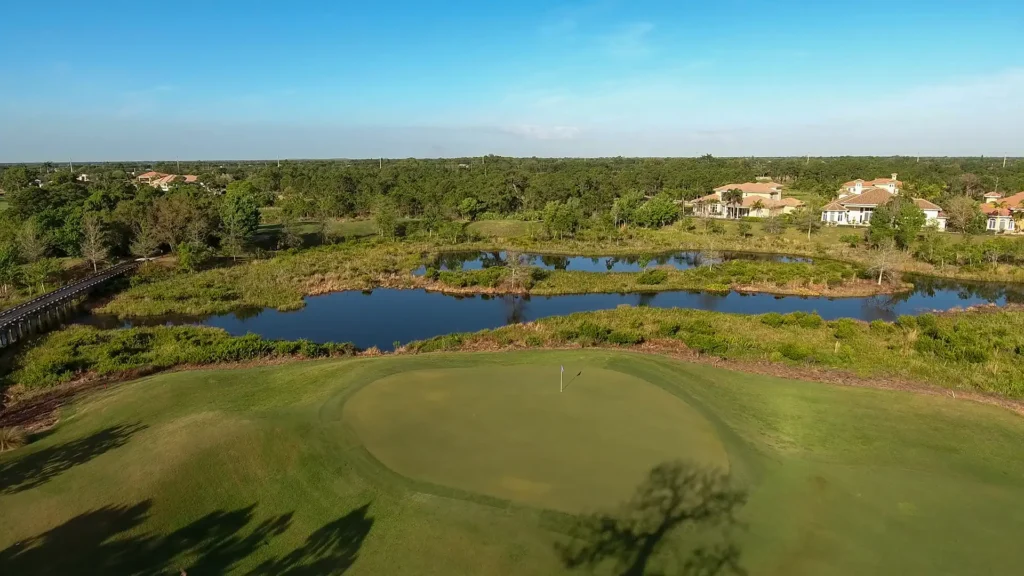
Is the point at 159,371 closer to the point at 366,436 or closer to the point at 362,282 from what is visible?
the point at 366,436

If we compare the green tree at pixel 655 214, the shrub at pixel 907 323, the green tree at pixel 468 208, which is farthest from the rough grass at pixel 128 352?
the green tree at pixel 655 214

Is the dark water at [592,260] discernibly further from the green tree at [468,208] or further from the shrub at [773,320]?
the shrub at [773,320]

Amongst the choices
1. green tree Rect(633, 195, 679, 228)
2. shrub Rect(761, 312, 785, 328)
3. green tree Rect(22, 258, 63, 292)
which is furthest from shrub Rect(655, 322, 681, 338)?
green tree Rect(633, 195, 679, 228)

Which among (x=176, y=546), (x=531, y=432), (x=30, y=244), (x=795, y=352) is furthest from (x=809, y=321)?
(x=30, y=244)

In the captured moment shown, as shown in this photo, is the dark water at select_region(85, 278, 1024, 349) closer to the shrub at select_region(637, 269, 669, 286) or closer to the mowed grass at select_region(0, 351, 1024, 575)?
the shrub at select_region(637, 269, 669, 286)

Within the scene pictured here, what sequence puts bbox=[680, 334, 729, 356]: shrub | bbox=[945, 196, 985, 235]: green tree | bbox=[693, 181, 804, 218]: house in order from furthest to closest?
1. bbox=[693, 181, 804, 218]: house
2. bbox=[945, 196, 985, 235]: green tree
3. bbox=[680, 334, 729, 356]: shrub

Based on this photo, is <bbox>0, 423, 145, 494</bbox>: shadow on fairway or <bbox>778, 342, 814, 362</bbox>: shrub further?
<bbox>778, 342, 814, 362</bbox>: shrub

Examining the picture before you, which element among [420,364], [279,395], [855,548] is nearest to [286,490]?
[279,395]
